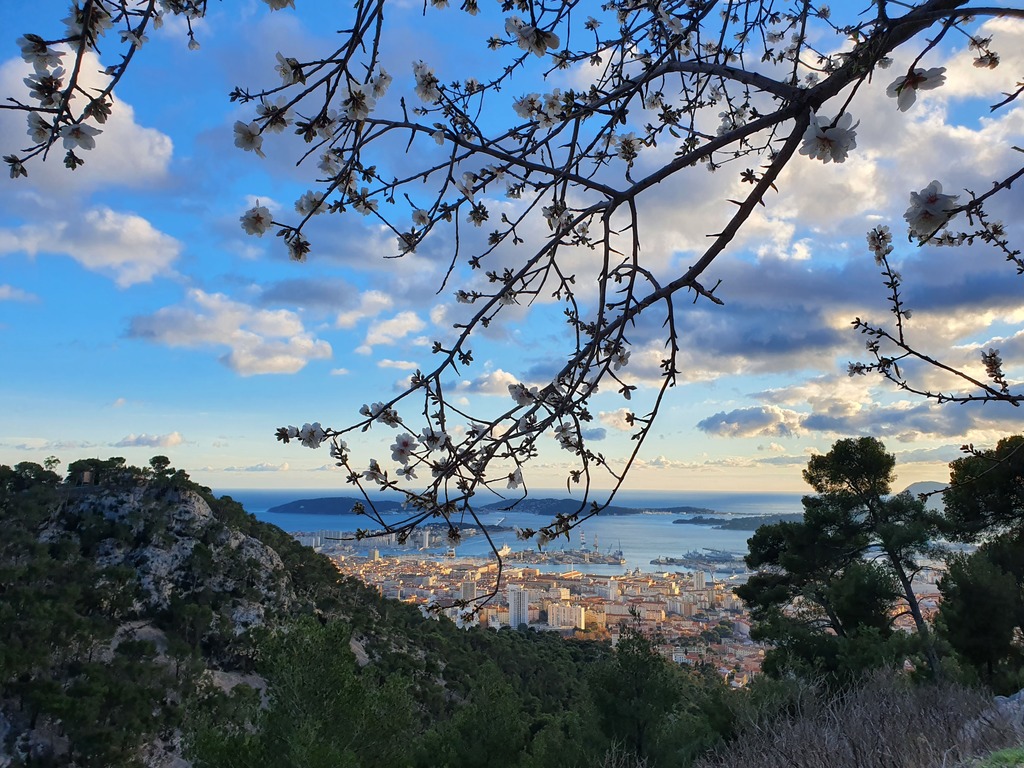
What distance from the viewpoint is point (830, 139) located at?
1161 mm

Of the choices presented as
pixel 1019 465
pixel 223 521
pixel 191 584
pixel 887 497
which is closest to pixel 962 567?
pixel 1019 465

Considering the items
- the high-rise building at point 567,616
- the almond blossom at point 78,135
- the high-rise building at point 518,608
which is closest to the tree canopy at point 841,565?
the almond blossom at point 78,135

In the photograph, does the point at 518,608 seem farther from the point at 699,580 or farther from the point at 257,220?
the point at 257,220

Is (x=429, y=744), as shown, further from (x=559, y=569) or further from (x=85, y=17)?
(x=559, y=569)

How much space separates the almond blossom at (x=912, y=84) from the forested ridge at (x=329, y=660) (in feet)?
11.9

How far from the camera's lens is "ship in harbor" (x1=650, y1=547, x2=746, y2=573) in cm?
2914

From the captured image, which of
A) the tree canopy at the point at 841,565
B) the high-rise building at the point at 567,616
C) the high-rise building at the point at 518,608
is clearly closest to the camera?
the tree canopy at the point at 841,565

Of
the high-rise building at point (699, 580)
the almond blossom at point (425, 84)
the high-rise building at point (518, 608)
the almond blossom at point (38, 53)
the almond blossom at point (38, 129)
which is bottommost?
the high-rise building at point (518, 608)

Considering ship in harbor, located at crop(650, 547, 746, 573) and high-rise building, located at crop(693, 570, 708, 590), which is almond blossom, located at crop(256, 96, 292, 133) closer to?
high-rise building, located at crop(693, 570, 708, 590)

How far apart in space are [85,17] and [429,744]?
9.96 m

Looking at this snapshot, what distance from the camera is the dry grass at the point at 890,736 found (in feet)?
11.1

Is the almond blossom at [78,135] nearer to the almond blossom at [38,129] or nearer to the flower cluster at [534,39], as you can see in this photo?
the almond blossom at [38,129]

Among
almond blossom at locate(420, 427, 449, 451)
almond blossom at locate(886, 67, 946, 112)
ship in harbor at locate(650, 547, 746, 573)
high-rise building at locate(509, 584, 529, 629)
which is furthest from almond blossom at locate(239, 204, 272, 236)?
ship in harbor at locate(650, 547, 746, 573)

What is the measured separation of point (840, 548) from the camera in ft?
39.1
